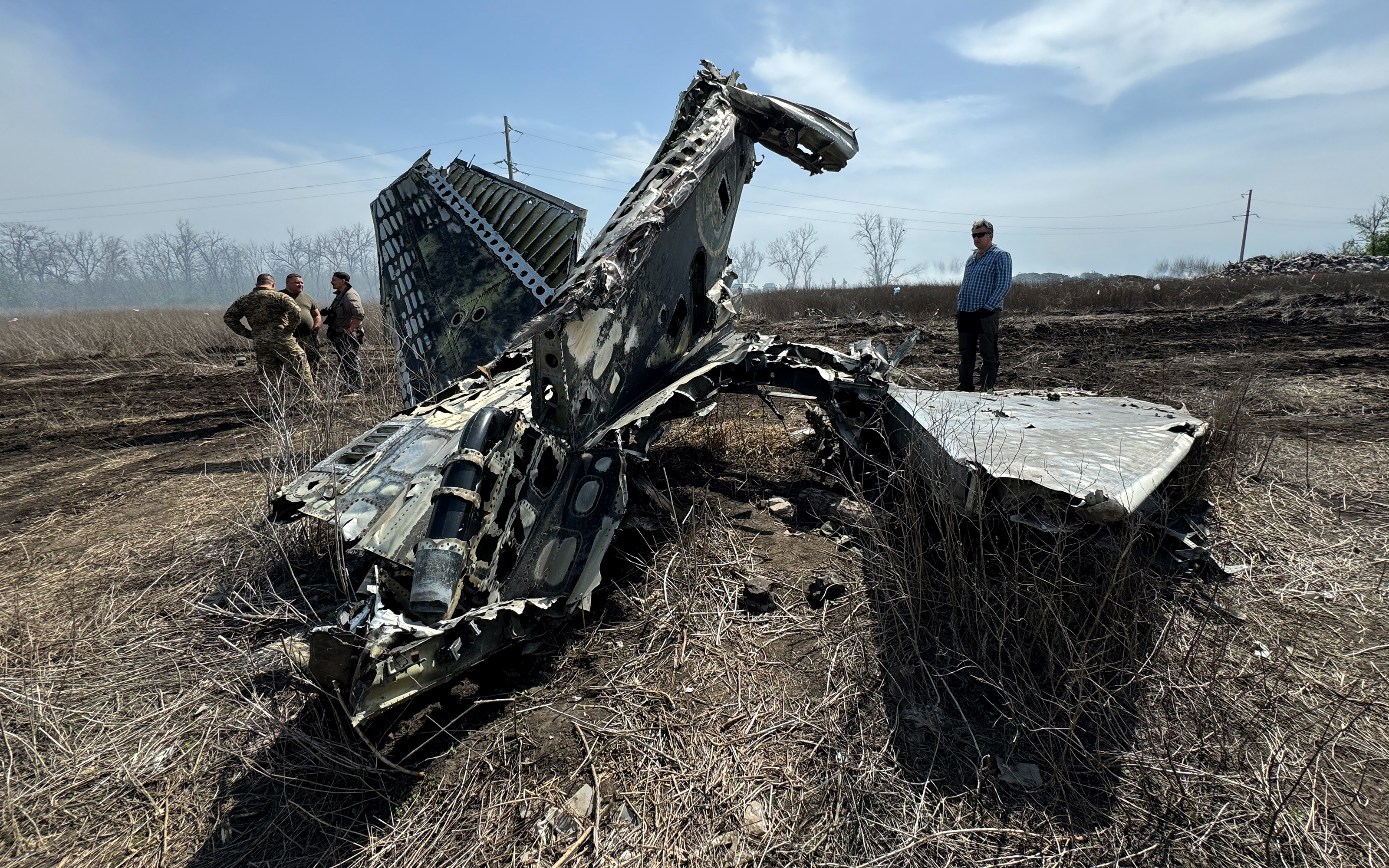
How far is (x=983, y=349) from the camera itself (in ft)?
22.7

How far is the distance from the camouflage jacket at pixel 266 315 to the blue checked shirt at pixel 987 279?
320 inches

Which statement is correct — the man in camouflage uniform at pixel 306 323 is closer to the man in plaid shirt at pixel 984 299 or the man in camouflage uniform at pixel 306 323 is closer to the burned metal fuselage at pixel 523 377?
the burned metal fuselage at pixel 523 377

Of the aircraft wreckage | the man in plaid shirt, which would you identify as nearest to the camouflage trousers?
the aircraft wreckage

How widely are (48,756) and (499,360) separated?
3081 millimetres

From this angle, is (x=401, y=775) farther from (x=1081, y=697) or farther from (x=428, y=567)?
(x=1081, y=697)

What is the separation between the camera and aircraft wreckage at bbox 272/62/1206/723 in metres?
2.54

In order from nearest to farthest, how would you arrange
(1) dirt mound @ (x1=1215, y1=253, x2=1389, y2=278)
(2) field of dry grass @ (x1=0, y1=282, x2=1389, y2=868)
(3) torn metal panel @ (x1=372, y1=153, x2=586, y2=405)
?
(2) field of dry grass @ (x1=0, y1=282, x2=1389, y2=868) → (3) torn metal panel @ (x1=372, y1=153, x2=586, y2=405) → (1) dirt mound @ (x1=1215, y1=253, x2=1389, y2=278)

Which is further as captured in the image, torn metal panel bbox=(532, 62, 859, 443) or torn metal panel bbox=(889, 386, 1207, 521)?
torn metal panel bbox=(532, 62, 859, 443)

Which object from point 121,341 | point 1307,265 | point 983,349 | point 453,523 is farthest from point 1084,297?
point 121,341

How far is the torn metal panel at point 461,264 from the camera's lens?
5.82 metres

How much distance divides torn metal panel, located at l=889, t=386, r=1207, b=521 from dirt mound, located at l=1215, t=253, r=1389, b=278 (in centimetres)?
3480

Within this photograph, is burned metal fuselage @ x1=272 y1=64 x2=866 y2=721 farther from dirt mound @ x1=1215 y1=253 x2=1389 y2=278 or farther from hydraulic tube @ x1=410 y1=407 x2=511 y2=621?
dirt mound @ x1=1215 y1=253 x2=1389 y2=278

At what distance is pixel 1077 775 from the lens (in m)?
2.35

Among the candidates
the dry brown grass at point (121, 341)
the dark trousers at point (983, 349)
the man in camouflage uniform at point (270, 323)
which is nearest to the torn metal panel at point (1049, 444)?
the dark trousers at point (983, 349)
